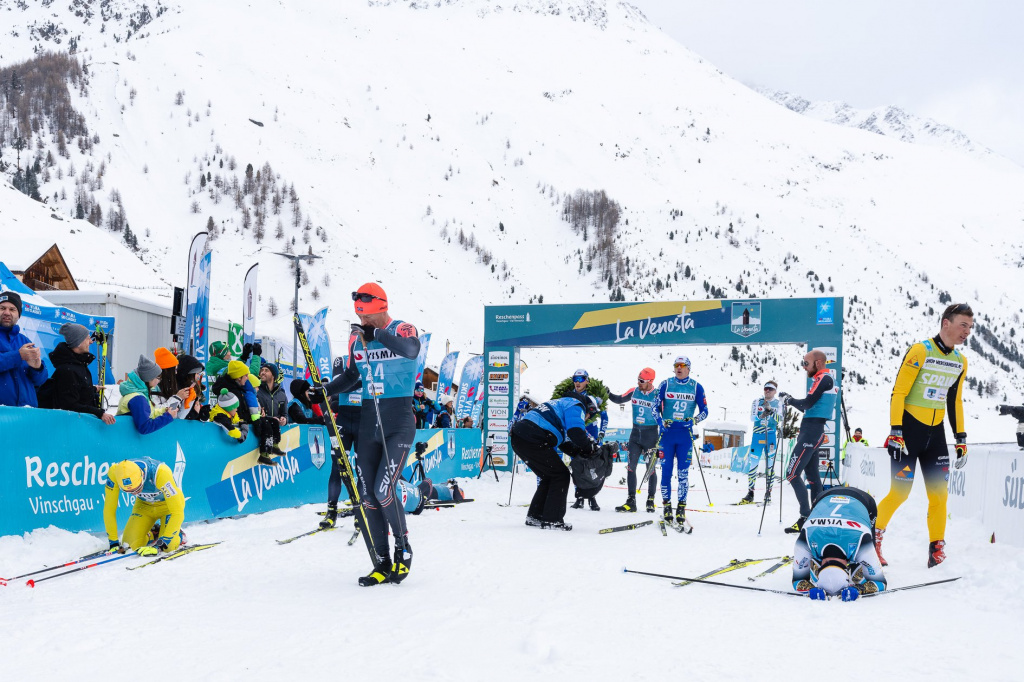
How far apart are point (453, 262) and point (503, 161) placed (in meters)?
21.3

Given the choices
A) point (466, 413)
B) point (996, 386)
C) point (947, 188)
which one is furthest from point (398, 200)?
point (947, 188)

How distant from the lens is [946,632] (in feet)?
13.9

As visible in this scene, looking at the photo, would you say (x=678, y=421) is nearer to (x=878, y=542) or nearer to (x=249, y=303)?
(x=878, y=542)

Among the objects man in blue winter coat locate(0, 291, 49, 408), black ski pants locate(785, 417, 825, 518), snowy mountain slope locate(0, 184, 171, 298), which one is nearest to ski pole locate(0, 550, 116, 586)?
man in blue winter coat locate(0, 291, 49, 408)

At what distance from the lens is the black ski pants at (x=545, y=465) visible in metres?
8.70

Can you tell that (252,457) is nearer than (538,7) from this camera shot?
Yes

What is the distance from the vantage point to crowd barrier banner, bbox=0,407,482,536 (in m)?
6.22

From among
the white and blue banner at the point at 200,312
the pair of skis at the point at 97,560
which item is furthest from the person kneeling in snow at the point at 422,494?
the white and blue banner at the point at 200,312

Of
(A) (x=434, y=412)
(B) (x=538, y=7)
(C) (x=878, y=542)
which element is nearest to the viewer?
(C) (x=878, y=542)

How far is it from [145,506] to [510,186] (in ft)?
236

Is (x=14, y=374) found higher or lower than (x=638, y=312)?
lower

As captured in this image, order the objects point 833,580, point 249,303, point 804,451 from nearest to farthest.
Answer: point 833,580 < point 804,451 < point 249,303

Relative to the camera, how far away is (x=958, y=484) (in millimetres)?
8633

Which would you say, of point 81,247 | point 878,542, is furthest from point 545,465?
point 81,247
